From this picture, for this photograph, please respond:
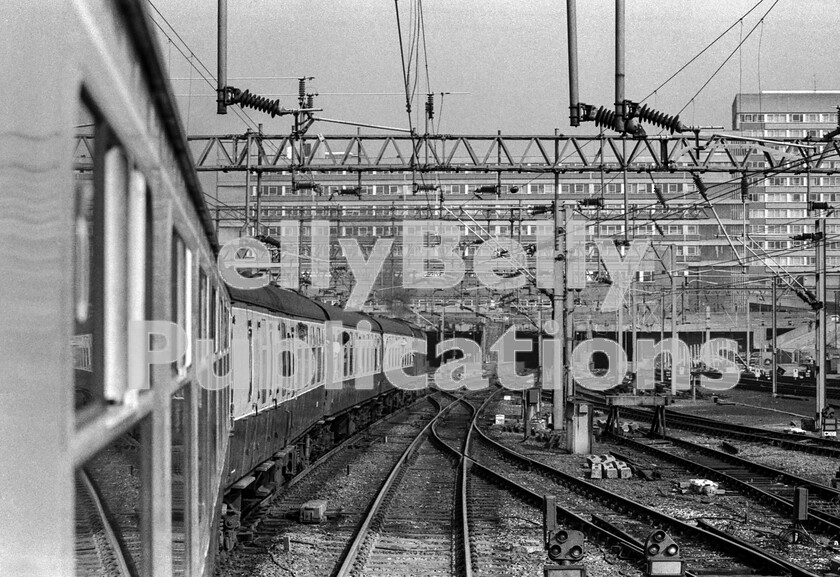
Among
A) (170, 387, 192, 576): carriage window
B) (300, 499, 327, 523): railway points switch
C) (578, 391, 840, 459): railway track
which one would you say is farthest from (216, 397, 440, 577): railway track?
(170, 387, 192, 576): carriage window

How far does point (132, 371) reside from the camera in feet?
5.61

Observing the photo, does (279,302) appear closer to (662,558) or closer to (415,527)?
(415,527)

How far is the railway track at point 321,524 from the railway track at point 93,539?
24.2ft

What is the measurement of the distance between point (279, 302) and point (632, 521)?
4867 millimetres

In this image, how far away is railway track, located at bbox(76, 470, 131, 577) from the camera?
1394mm

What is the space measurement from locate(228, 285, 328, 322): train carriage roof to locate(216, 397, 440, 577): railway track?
7.65ft

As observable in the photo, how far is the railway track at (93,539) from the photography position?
1.39 m

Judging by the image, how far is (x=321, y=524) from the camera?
11914mm

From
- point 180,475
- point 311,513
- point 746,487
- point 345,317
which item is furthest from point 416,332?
point 180,475

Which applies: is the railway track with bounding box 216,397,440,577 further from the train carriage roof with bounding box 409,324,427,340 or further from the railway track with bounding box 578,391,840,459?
the train carriage roof with bounding box 409,324,427,340

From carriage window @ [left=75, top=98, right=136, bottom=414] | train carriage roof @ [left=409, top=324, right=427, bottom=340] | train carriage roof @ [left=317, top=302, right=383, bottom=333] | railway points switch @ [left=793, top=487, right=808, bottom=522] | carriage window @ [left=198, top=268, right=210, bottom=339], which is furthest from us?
train carriage roof @ [left=409, top=324, right=427, bottom=340]

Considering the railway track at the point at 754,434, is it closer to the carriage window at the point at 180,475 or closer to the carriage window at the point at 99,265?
the carriage window at the point at 180,475

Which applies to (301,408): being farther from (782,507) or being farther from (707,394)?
(707,394)

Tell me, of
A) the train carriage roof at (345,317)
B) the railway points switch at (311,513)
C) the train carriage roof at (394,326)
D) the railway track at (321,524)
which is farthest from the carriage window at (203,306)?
the train carriage roof at (394,326)
